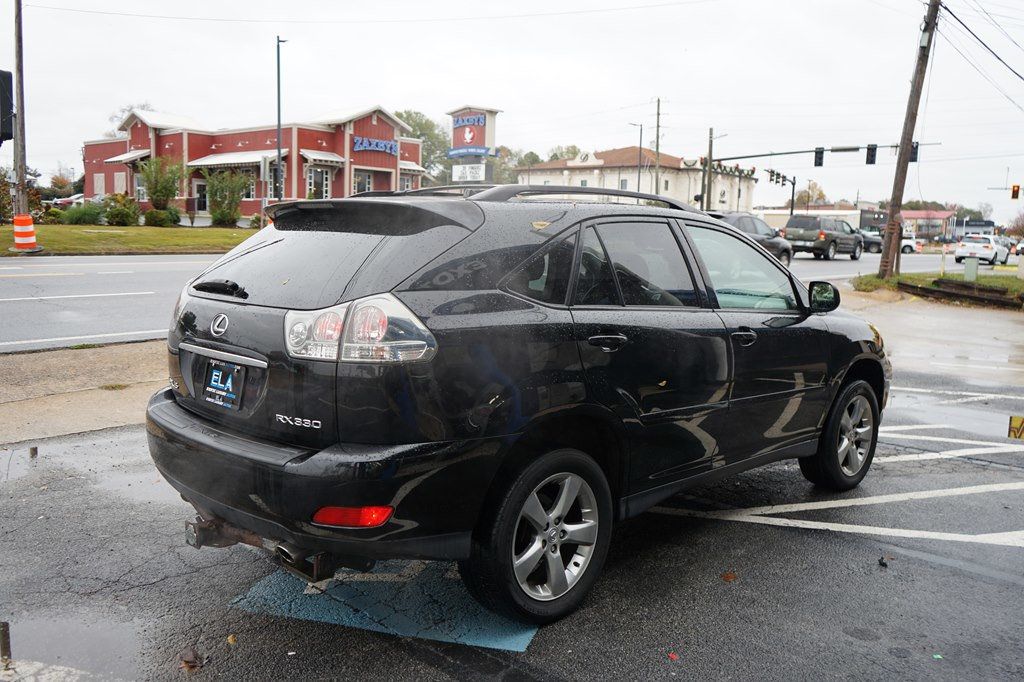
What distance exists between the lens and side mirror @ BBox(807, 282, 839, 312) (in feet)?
16.5

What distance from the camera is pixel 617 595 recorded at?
379 centimetres

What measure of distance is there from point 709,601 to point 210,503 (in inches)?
85.9

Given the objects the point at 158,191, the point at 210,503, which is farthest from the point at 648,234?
the point at 158,191

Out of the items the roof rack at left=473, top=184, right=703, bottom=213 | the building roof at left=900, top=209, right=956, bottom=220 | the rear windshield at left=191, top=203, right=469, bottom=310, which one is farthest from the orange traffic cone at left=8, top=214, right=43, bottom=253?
the building roof at left=900, top=209, right=956, bottom=220

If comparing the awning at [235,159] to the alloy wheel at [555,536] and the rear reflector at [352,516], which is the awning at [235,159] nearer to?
the alloy wheel at [555,536]

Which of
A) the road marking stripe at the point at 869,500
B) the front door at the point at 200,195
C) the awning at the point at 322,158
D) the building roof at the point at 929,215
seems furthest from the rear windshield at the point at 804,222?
the building roof at the point at 929,215

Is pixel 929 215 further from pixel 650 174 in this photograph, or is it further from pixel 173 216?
pixel 173 216

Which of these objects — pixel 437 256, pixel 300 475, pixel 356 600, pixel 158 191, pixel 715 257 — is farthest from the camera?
pixel 158 191

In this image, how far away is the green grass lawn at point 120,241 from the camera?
920 inches

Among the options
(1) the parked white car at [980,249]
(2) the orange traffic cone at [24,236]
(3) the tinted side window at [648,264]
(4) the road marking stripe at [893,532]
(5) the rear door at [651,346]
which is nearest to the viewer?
(5) the rear door at [651,346]

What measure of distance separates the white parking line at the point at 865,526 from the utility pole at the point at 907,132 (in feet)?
65.2

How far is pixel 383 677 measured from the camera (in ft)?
9.98

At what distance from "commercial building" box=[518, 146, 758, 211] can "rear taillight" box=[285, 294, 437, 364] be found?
84.5 m

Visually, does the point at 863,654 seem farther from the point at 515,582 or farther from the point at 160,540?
the point at 160,540
